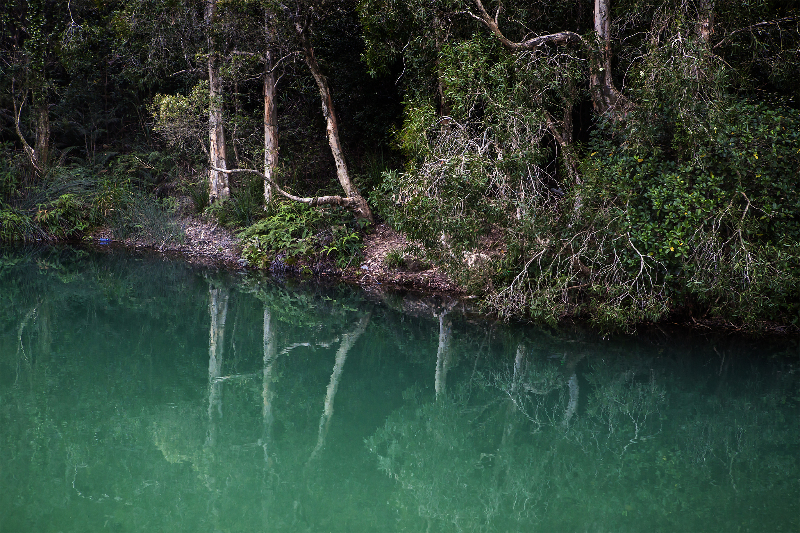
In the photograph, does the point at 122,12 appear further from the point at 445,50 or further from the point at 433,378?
the point at 433,378

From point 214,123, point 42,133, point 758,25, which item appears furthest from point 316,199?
point 42,133

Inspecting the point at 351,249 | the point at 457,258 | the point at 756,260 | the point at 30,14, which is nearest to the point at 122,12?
the point at 30,14

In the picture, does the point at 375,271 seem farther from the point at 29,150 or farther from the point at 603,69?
the point at 29,150

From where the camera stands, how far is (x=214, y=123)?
14500 millimetres

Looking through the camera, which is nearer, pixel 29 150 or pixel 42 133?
pixel 29 150

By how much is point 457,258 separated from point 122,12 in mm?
8958

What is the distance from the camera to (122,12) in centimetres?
1306

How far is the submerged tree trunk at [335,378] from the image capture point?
5.95 metres

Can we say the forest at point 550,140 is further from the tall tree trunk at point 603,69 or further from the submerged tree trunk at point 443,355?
the submerged tree trunk at point 443,355

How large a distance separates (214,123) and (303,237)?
3.69 metres

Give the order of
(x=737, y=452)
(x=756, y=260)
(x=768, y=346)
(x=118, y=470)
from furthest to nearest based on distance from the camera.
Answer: (x=768, y=346)
(x=756, y=260)
(x=737, y=452)
(x=118, y=470)

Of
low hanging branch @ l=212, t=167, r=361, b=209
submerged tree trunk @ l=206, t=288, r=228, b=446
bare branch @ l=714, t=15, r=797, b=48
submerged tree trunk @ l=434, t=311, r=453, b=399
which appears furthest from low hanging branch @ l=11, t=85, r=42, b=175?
bare branch @ l=714, t=15, r=797, b=48

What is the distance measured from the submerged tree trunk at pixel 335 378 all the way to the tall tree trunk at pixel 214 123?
5.28 meters

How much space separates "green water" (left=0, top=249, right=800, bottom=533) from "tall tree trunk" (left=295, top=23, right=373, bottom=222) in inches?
143
